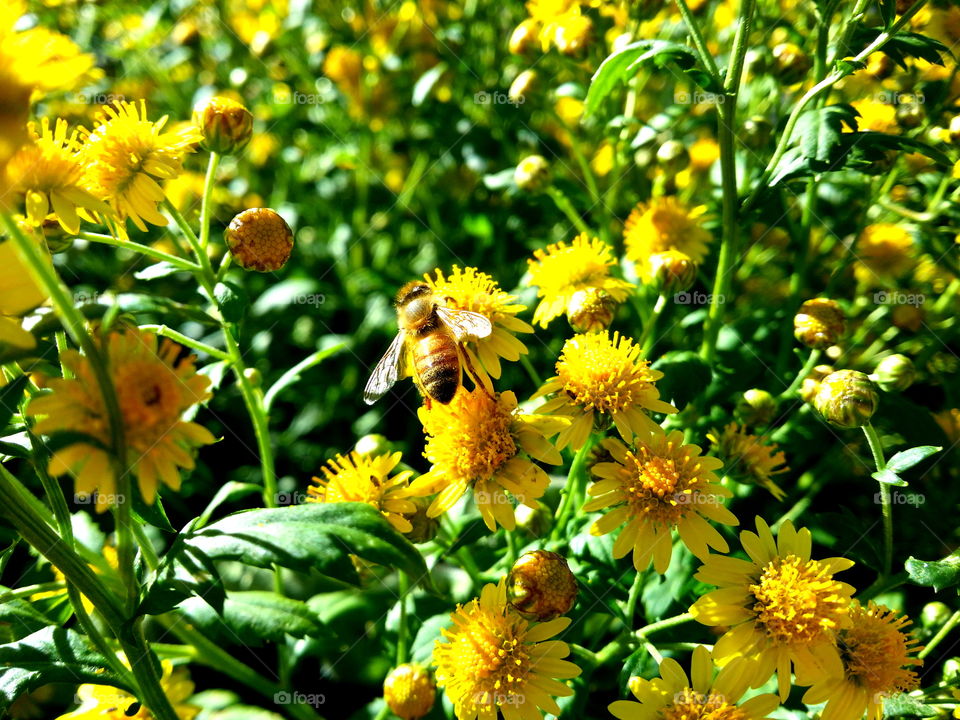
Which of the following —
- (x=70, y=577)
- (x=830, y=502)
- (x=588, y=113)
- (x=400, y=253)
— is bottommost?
(x=830, y=502)

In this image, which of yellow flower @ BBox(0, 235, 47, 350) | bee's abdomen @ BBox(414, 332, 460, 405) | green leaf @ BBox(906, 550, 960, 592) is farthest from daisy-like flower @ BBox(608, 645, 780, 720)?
yellow flower @ BBox(0, 235, 47, 350)

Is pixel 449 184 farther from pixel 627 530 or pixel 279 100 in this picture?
pixel 627 530

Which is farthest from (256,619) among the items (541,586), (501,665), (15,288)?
(15,288)

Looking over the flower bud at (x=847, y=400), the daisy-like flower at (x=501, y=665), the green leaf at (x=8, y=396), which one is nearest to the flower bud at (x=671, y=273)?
the flower bud at (x=847, y=400)

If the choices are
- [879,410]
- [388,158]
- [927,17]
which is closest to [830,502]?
[879,410]

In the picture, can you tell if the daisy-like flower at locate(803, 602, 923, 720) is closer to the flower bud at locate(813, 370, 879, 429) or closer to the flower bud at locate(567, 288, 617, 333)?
the flower bud at locate(813, 370, 879, 429)

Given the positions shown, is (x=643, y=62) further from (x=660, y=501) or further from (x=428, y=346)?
(x=660, y=501)
